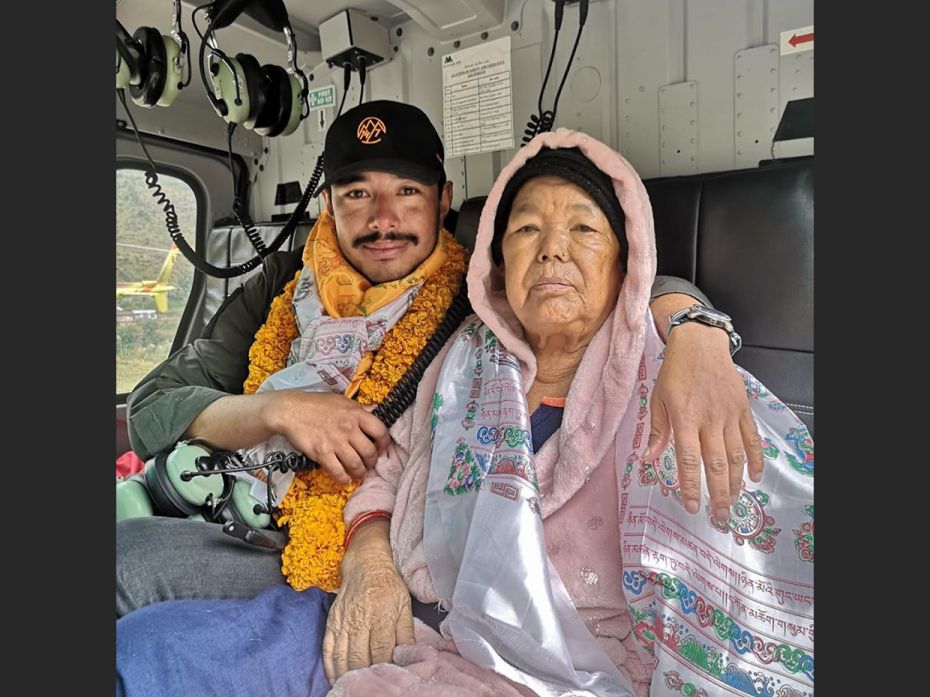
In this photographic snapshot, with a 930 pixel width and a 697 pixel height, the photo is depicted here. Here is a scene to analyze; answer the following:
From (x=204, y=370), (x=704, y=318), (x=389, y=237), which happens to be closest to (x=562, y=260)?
(x=704, y=318)

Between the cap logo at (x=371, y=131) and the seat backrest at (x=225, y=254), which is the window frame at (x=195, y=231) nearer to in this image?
the seat backrest at (x=225, y=254)

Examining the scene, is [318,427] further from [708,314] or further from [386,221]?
[708,314]

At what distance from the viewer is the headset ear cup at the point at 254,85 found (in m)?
1.79

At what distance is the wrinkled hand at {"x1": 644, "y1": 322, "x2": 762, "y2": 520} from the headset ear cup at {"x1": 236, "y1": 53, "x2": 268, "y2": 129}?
1.45 m

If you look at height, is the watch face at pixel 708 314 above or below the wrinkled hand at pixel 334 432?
above

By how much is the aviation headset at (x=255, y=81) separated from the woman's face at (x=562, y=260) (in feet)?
3.17

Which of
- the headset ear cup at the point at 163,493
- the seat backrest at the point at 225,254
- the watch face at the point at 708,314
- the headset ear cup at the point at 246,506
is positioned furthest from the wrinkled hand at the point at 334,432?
the seat backrest at the point at 225,254

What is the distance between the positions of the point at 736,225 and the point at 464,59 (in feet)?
3.13

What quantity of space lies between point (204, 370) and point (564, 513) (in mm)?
1090

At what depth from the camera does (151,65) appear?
5.35 ft

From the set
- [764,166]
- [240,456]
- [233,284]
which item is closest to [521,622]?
[240,456]

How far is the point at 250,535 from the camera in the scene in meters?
1.35

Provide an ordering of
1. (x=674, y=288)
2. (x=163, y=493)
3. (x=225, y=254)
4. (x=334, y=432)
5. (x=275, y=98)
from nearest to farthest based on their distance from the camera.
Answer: (x=674, y=288), (x=334, y=432), (x=163, y=493), (x=275, y=98), (x=225, y=254)

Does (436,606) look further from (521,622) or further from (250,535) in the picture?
(250,535)
